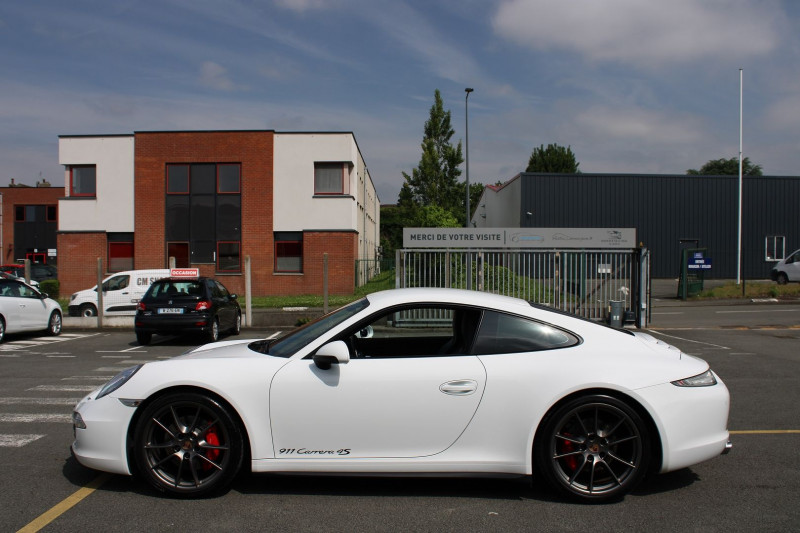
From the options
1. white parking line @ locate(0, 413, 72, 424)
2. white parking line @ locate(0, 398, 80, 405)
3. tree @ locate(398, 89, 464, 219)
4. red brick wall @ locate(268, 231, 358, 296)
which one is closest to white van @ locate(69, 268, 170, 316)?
red brick wall @ locate(268, 231, 358, 296)

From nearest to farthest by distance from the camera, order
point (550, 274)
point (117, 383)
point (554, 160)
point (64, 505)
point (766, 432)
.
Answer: point (64, 505), point (117, 383), point (766, 432), point (550, 274), point (554, 160)

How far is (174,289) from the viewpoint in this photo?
1434 cm

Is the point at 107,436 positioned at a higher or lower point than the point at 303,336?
lower

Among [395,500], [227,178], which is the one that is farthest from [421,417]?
[227,178]

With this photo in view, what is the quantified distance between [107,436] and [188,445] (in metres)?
0.57

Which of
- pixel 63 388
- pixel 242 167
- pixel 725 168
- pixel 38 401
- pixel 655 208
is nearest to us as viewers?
pixel 38 401

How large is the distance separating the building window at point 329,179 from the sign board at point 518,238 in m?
12.9

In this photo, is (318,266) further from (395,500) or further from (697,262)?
(395,500)

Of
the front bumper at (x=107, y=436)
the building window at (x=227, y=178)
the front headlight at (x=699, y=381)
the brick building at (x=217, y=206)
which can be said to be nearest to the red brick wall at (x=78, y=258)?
the brick building at (x=217, y=206)

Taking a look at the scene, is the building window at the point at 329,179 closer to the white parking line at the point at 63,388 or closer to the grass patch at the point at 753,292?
the grass patch at the point at 753,292

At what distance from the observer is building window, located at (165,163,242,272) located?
3005 centimetres

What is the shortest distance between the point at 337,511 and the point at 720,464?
3117 millimetres

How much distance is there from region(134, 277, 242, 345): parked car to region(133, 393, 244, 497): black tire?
9.98m

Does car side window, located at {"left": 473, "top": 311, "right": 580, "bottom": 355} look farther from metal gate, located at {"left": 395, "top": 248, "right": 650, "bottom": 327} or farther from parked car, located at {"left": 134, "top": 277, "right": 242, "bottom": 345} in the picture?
metal gate, located at {"left": 395, "top": 248, "right": 650, "bottom": 327}
